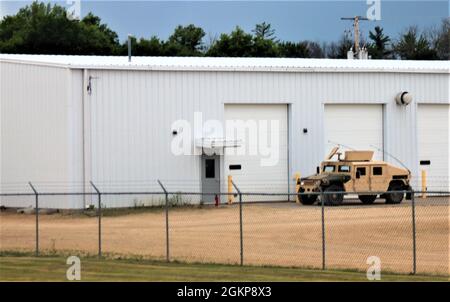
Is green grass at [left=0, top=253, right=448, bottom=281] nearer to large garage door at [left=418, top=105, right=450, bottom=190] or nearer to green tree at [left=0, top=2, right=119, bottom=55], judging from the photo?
large garage door at [left=418, top=105, right=450, bottom=190]

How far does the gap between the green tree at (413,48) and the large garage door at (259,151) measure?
4841 centimetres

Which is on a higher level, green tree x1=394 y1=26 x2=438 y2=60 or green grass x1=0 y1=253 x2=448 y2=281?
green tree x1=394 y1=26 x2=438 y2=60

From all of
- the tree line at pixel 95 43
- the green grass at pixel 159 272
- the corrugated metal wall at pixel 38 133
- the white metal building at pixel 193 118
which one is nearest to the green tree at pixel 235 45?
the tree line at pixel 95 43

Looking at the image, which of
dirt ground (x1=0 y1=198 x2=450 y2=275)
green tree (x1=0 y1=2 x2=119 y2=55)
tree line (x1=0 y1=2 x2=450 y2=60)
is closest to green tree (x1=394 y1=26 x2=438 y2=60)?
tree line (x1=0 y1=2 x2=450 y2=60)

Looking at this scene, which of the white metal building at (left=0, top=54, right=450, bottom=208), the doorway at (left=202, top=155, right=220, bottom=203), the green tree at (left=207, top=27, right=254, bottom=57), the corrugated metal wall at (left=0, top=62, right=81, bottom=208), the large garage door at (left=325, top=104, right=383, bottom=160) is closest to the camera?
the corrugated metal wall at (left=0, top=62, right=81, bottom=208)

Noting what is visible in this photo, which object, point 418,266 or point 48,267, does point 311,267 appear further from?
point 48,267

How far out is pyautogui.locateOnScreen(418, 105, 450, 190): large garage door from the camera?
147ft

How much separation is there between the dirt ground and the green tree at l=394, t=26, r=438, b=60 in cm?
5325

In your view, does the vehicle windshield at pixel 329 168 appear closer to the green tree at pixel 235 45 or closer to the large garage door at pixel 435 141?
the large garage door at pixel 435 141

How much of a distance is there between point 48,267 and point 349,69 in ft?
81.8

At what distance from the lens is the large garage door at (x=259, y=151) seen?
41.3 metres

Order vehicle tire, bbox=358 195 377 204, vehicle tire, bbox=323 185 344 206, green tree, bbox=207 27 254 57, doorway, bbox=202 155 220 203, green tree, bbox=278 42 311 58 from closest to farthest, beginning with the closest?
vehicle tire, bbox=323 185 344 206 → vehicle tire, bbox=358 195 377 204 → doorway, bbox=202 155 220 203 → green tree, bbox=207 27 254 57 → green tree, bbox=278 42 311 58

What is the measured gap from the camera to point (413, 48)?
95.7m
